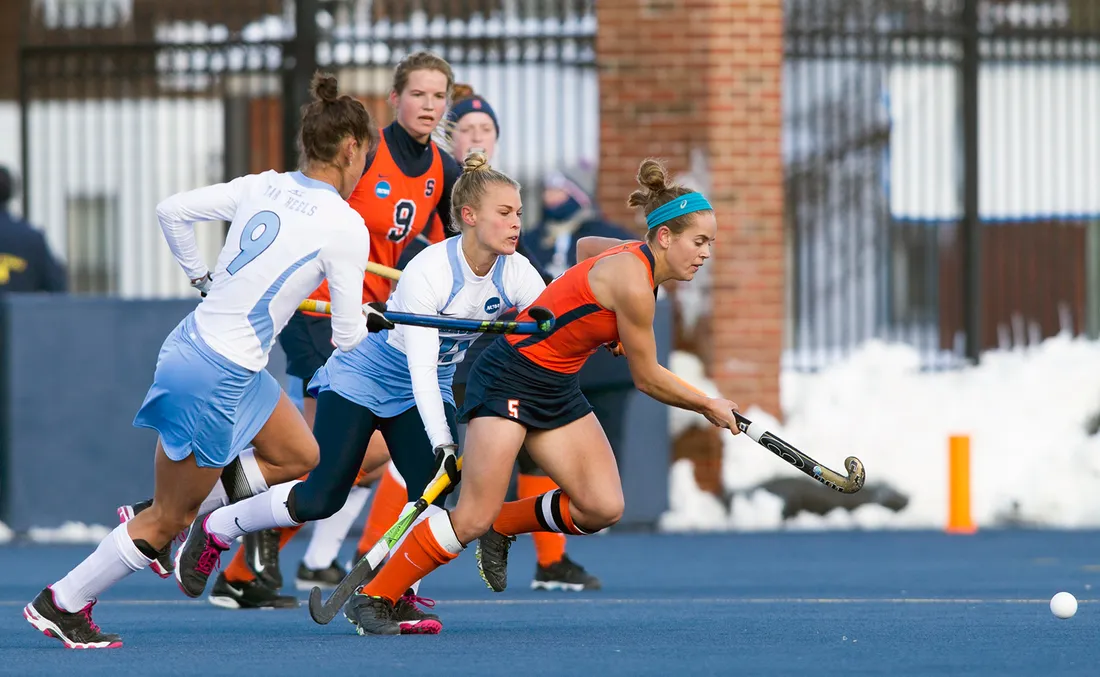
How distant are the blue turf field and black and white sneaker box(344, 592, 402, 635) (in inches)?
2.2

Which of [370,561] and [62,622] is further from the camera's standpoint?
[370,561]

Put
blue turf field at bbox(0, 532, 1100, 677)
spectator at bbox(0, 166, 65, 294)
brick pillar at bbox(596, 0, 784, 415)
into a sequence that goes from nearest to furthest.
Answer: blue turf field at bbox(0, 532, 1100, 677)
spectator at bbox(0, 166, 65, 294)
brick pillar at bbox(596, 0, 784, 415)

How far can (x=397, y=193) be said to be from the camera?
306 inches

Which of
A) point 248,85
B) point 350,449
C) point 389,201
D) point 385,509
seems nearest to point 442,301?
point 350,449

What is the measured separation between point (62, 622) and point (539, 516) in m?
1.68

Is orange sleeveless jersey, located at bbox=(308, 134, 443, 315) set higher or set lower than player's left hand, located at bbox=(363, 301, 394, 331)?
higher

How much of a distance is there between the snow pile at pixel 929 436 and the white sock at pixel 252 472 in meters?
4.95

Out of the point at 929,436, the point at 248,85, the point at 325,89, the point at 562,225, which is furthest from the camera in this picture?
the point at 248,85

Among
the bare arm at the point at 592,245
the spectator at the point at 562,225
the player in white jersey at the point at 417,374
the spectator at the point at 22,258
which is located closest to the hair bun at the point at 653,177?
the player in white jersey at the point at 417,374

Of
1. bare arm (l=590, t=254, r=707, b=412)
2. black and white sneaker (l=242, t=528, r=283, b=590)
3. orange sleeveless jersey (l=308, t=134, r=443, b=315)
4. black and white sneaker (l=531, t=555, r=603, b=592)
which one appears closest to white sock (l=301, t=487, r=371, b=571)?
black and white sneaker (l=242, t=528, r=283, b=590)

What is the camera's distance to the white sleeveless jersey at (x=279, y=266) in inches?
242

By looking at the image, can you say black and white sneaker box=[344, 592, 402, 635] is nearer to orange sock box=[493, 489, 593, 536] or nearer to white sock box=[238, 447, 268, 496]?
orange sock box=[493, 489, 593, 536]

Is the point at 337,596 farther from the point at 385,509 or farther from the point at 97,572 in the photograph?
the point at 385,509

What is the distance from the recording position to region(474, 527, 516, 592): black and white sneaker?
6.81 meters
